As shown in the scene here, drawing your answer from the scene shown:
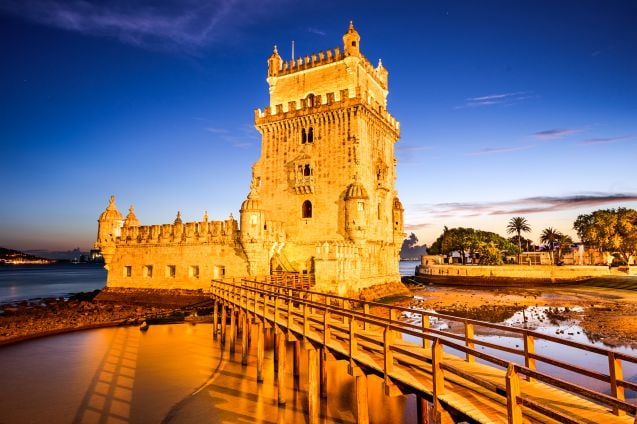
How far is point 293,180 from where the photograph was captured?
1400 inches

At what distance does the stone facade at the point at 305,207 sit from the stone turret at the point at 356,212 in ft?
0.27

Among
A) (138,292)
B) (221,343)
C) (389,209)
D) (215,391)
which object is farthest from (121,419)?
(389,209)

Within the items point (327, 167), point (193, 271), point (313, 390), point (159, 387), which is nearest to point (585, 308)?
point (327, 167)

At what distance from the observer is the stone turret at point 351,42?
117 ft

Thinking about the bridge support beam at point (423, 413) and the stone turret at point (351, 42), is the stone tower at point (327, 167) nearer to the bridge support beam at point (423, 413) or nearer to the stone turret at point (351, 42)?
the stone turret at point (351, 42)

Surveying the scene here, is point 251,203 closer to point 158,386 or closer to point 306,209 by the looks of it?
point 306,209

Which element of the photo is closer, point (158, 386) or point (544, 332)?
point (158, 386)

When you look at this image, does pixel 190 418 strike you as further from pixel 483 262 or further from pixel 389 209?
pixel 483 262

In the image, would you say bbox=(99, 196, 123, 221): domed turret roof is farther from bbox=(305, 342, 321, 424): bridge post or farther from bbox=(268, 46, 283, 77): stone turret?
bbox=(305, 342, 321, 424): bridge post

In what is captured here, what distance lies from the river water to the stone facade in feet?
35.6

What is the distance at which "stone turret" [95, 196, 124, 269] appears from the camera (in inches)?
1580

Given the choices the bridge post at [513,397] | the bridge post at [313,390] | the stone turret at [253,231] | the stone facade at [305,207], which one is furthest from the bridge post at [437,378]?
the stone turret at [253,231]

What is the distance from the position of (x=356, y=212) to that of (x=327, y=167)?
207 inches

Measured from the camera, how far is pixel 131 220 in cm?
4162
